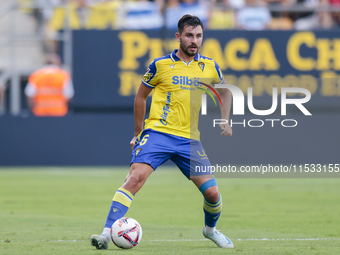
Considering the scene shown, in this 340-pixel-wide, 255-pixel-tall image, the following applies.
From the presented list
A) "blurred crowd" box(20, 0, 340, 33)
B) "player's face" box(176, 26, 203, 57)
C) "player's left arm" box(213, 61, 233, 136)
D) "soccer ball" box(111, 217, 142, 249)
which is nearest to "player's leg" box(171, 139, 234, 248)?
"player's left arm" box(213, 61, 233, 136)

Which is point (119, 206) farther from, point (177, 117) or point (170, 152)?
point (177, 117)

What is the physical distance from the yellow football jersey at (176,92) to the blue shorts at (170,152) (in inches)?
2.6

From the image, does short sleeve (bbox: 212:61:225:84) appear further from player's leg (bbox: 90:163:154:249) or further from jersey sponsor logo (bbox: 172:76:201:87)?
player's leg (bbox: 90:163:154:249)

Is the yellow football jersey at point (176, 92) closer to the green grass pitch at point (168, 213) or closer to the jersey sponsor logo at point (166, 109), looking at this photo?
the jersey sponsor logo at point (166, 109)

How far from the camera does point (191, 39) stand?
17.8 ft

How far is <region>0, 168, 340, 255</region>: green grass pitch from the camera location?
5555mm

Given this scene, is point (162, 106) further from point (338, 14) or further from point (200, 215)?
point (338, 14)

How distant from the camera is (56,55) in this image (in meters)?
15.7

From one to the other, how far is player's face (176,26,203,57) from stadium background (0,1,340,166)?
841cm

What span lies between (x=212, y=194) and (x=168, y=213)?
2782mm

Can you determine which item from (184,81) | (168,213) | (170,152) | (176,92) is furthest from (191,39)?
(168,213)

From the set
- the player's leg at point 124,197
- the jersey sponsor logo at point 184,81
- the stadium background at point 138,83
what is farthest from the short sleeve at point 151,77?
the stadium background at point 138,83

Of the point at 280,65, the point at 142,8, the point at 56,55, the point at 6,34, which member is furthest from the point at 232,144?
the point at 6,34

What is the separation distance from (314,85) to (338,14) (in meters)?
2.01
